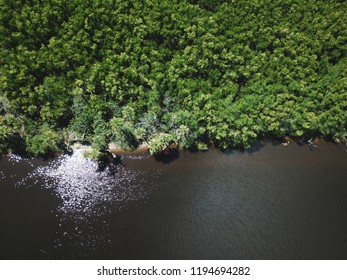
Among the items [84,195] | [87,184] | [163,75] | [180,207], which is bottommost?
[180,207]

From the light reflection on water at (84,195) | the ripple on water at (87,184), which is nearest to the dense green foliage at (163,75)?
the ripple on water at (87,184)

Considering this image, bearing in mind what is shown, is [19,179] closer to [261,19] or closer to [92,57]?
[92,57]

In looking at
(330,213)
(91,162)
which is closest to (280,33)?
(330,213)

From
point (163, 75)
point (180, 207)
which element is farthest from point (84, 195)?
point (163, 75)

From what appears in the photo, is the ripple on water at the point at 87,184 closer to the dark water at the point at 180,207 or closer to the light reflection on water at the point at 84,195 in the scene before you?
the light reflection on water at the point at 84,195

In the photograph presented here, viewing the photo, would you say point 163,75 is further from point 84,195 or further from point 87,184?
point 84,195

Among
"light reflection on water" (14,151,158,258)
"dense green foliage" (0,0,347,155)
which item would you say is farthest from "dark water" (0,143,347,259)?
"dense green foliage" (0,0,347,155)
